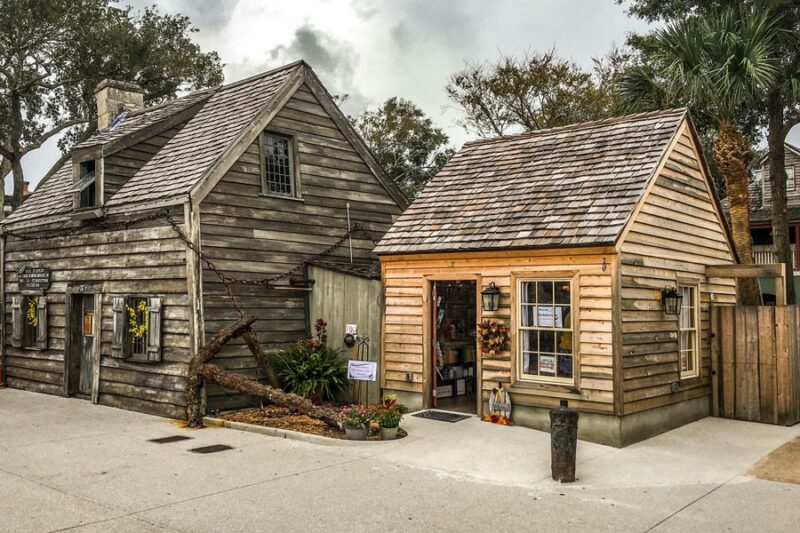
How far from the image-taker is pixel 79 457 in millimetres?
9609

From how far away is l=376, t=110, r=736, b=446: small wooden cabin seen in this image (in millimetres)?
10461

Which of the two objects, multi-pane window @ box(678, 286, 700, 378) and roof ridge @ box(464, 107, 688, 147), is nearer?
multi-pane window @ box(678, 286, 700, 378)

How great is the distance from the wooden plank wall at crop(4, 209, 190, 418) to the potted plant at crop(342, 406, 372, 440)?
3658 mm

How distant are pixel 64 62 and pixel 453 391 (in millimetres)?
24710

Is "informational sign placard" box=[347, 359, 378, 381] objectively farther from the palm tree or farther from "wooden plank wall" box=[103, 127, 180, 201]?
the palm tree

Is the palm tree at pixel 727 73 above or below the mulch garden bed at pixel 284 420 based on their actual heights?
above

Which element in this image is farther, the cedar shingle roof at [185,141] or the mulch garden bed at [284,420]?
the cedar shingle roof at [185,141]

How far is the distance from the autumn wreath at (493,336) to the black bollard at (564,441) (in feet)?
9.70

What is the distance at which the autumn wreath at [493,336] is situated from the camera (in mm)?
11328

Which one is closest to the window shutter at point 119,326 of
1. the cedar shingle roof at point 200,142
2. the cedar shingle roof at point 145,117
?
the cedar shingle roof at point 200,142

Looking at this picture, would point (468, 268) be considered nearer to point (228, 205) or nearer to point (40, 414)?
point (228, 205)

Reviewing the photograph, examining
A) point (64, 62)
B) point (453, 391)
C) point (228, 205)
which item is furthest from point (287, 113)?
point (64, 62)

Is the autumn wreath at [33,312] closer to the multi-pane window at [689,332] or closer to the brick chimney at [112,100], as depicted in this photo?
the brick chimney at [112,100]

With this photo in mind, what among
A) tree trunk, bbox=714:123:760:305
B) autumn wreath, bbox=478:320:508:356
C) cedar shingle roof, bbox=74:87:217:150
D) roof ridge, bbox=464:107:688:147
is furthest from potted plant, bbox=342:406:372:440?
tree trunk, bbox=714:123:760:305
